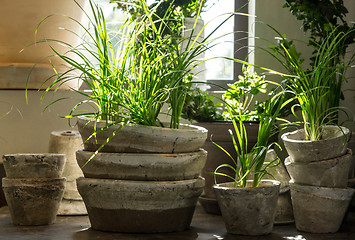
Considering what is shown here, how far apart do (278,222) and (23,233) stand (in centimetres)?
93

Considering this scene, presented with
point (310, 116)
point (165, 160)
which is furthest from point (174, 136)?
point (310, 116)

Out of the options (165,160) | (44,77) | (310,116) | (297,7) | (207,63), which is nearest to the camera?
(165,160)

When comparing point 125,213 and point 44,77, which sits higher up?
point 44,77

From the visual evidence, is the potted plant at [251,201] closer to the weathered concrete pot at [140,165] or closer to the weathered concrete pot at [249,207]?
the weathered concrete pot at [249,207]

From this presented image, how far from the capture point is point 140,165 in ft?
6.31

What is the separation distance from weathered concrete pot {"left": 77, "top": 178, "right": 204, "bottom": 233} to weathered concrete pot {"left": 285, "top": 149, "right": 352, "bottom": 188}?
14.8 inches

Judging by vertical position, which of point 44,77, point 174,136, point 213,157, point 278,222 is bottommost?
point 278,222

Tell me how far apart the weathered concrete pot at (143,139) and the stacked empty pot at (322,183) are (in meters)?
0.39

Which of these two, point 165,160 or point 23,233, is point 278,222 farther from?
point 23,233

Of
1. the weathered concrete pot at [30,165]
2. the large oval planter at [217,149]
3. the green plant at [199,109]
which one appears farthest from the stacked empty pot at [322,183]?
the weathered concrete pot at [30,165]

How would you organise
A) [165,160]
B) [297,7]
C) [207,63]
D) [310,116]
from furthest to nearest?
[207,63]
[297,7]
[310,116]
[165,160]

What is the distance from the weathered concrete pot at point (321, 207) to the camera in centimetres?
201

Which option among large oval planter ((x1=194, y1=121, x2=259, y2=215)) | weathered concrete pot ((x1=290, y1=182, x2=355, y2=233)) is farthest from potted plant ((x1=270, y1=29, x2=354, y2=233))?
large oval planter ((x1=194, y1=121, x2=259, y2=215))

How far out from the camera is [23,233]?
6.56ft
